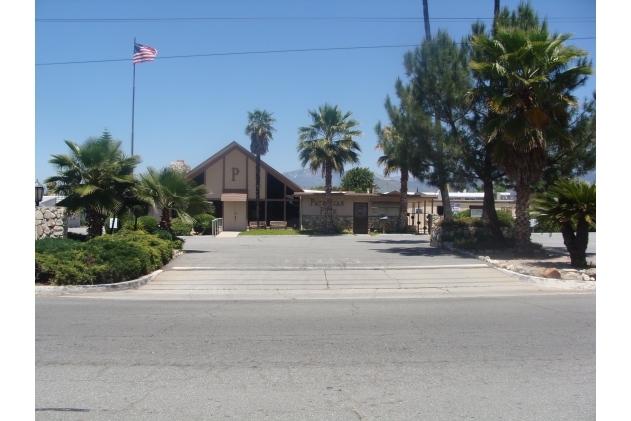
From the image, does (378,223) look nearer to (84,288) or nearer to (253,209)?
(253,209)

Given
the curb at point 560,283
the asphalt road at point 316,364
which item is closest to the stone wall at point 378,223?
the curb at point 560,283

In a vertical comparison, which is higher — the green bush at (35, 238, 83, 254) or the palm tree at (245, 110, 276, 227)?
the palm tree at (245, 110, 276, 227)

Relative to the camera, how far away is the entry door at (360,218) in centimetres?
3806

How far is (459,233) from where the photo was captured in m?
23.6

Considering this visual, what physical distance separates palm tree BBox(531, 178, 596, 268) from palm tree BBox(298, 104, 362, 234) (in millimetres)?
21077

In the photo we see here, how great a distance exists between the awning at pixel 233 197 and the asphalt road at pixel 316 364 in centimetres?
2927

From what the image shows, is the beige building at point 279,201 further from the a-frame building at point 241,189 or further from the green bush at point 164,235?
the green bush at point 164,235

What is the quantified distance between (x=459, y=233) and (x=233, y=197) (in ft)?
65.8

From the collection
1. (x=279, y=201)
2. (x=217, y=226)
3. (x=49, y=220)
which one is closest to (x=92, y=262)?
(x=49, y=220)

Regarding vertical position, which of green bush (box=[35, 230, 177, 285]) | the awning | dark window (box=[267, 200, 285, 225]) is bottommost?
green bush (box=[35, 230, 177, 285])

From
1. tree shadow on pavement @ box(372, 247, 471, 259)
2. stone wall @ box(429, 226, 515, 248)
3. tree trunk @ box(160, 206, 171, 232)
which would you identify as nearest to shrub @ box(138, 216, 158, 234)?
tree trunk @ box(160, 206, 171, 232)

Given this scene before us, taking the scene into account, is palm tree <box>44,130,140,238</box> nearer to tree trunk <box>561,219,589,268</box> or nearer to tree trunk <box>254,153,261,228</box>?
tree trunk <box>561,219,589,268</box>

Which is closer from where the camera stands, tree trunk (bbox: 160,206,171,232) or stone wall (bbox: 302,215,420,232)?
tree trunk (bbox: 160,206,171,232)

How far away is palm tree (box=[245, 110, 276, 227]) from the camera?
129 ft
